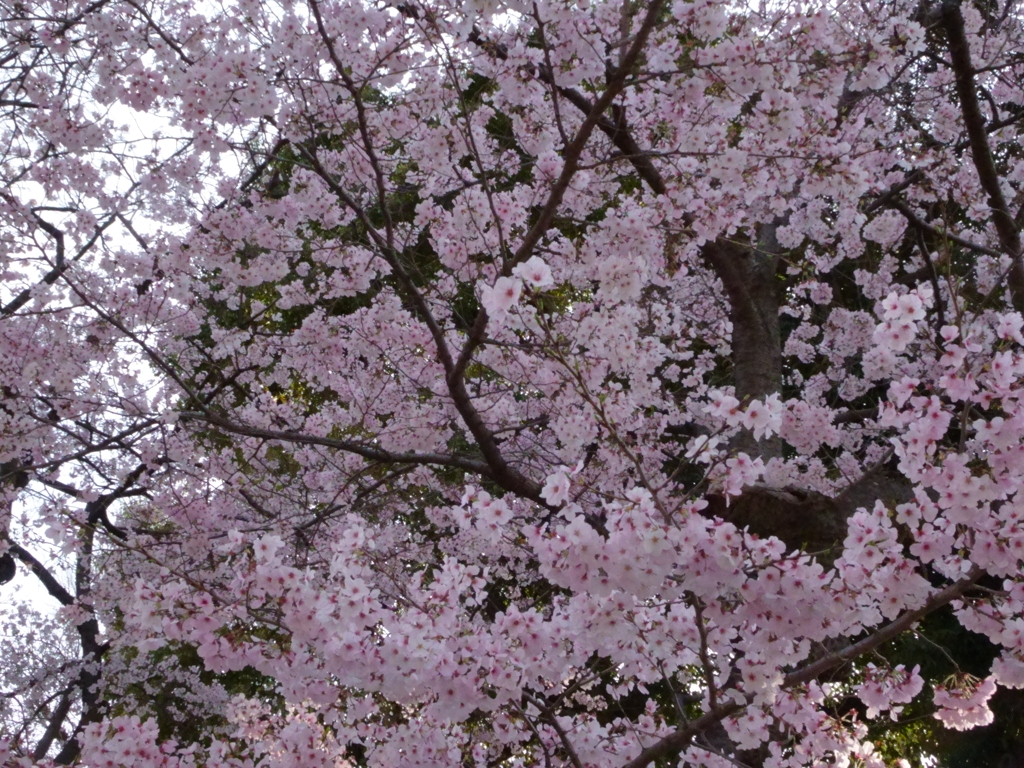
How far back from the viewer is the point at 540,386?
5223 mm

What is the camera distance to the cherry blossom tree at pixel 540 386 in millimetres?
2678

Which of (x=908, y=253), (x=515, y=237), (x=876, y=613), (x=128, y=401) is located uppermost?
(x=908, y=253)

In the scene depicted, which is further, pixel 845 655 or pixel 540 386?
pixel 540 386

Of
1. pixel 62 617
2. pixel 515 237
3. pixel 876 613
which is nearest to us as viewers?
pixel 876 613

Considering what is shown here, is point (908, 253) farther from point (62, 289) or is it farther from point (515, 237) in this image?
point (62, 289)

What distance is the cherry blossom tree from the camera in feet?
8.79

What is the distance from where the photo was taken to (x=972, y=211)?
6410mm

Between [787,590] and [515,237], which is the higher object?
[515,237]

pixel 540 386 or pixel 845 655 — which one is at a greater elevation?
pixel 540 386

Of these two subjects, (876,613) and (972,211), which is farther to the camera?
(972,211)

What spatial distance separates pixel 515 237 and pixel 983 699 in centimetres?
392

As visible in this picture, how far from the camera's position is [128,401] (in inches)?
233

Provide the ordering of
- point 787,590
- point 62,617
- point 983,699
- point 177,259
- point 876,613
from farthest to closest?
point 62,617
point 177,259
point 983,699
point 876,613
point 787,590

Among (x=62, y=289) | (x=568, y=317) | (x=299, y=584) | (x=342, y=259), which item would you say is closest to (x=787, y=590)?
(x=299, y=584)
